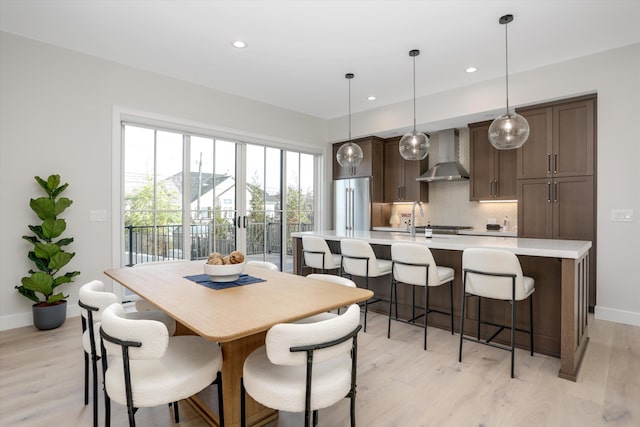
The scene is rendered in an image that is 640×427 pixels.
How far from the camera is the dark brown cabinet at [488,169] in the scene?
493 cm

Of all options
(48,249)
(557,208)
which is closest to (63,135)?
(48,249)

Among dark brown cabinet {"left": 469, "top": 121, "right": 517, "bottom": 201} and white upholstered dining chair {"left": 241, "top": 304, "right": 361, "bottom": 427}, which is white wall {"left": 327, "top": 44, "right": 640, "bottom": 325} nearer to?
dark brown cabinet {"left": 469, "top": 121, "right": 517, "bottom": 201}

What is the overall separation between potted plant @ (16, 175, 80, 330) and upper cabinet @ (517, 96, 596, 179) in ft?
17.7

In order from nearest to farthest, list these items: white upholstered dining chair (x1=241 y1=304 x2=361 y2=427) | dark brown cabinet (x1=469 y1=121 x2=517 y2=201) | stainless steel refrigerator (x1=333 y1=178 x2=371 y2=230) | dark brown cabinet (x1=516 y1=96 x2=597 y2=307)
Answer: white upholstered dining chair (x1=241 y1=304 x2=361 y2=427) < dark brown cabinet (x1=516 y1=96 x2=597 y2=307) < dark brown cabinet (x1=469 y1=121 x2=517 y2=201) < stainless steel refrigerator (x1=333 y1=178 x2=371 y2=230)

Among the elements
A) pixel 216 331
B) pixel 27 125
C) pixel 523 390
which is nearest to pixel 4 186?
pixel 27 125

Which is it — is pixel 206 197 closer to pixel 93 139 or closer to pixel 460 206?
pixel 93 139

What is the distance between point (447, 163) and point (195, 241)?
411cm

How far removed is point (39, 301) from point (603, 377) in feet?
16.1

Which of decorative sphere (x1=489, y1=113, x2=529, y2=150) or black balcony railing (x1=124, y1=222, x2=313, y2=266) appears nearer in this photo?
decorative sphere (x1=489, y1=113, x2=529, y2=150)

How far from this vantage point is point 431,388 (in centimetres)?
230

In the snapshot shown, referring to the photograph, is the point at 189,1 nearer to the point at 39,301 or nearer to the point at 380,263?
the point at 380,263

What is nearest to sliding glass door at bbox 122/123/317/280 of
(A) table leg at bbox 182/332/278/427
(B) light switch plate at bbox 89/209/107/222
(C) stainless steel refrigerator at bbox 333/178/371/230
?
(B) light switch plate at bbox 89/209/107/222

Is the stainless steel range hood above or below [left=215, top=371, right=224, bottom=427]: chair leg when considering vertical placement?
above

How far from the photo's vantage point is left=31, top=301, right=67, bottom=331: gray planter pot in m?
3.35
